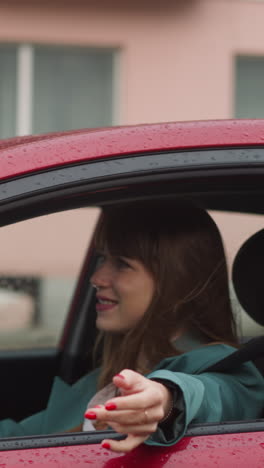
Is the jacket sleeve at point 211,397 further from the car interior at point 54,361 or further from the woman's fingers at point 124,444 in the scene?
the car interior at point 54,361

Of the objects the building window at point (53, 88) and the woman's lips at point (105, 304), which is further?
the building window at point (53, 88)

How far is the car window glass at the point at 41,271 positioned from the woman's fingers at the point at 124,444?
766 centimetres

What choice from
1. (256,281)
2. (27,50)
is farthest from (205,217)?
(27,50)

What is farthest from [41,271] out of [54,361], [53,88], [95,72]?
[54,361]

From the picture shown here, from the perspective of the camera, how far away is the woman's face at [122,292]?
5.98 ft

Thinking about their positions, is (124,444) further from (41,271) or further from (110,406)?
(41,271)

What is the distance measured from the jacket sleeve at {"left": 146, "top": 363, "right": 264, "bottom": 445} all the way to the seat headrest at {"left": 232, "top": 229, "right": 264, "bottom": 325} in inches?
6.6

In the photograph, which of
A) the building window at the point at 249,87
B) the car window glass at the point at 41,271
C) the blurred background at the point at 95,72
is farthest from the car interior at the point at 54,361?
the building window at the point at 249,87

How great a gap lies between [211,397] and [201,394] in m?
0.10

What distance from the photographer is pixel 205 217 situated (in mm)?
1914

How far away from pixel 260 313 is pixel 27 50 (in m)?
8.87

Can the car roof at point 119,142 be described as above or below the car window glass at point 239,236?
above

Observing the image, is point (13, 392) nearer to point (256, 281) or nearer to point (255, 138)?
point (256, 281)

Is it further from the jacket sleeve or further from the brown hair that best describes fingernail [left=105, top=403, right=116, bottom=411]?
the brown hair
